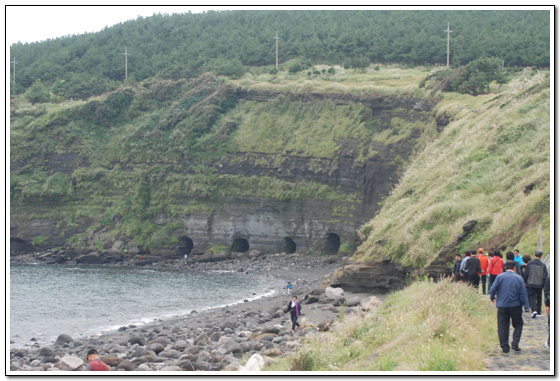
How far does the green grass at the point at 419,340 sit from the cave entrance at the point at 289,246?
45.4m

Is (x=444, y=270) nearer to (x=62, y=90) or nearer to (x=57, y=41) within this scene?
(x=62, y=90)

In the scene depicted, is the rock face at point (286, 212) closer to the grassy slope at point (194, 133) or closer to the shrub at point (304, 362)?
the grassy slope at point (194, 133)

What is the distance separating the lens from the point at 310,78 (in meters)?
79.6

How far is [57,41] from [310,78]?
60.7 m

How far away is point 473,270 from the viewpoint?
16.9m

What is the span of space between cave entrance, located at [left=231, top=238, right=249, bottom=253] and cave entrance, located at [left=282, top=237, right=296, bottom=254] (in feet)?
16.1

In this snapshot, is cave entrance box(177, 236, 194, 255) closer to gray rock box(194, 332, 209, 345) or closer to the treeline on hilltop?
the treeline on hilltop

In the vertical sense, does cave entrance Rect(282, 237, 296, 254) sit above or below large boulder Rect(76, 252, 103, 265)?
above

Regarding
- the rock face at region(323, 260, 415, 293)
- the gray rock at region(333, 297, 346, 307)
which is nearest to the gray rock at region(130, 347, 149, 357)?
the gray rock at region(333, 297, 346, 307)

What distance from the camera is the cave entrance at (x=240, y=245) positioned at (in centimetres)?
6397

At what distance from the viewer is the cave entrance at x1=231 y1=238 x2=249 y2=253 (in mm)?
63969

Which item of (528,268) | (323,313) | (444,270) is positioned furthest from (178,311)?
(528,268)

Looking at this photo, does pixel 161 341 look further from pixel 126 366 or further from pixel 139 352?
pixel 126 366

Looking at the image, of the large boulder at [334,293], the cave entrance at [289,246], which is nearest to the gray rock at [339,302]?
the large boulder at [334,293]
